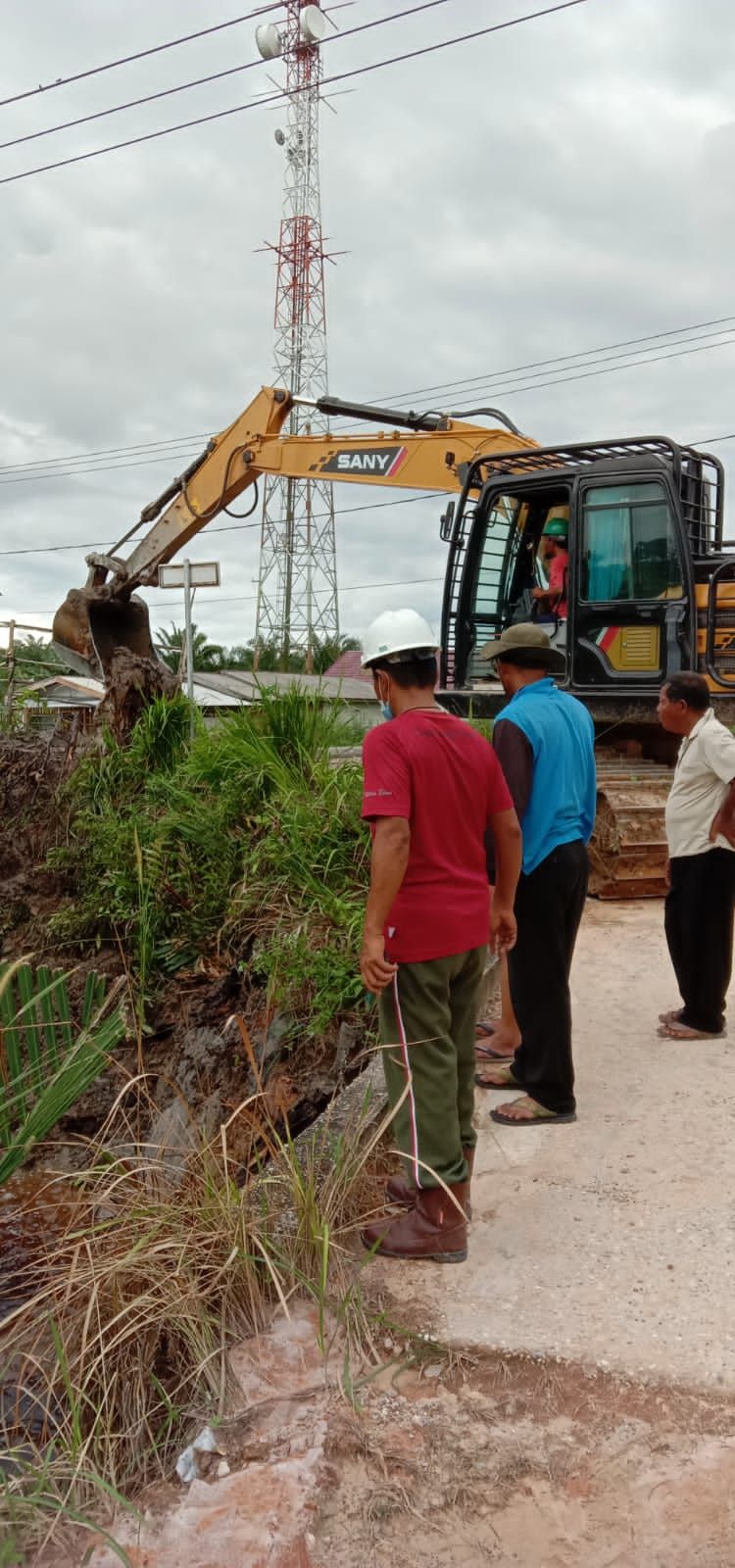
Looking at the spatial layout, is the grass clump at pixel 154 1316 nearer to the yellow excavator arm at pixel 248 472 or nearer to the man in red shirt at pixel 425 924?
the man in red shirt at pixel 425 924

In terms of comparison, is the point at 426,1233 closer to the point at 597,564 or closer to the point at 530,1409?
the point at 530,1409

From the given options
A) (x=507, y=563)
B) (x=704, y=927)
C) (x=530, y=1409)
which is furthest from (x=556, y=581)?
(x=530, y=1409)

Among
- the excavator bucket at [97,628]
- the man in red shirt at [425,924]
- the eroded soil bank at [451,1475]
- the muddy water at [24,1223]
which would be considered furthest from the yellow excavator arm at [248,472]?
the eroded soil bank at [451,1475]

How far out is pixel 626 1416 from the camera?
9.11ft

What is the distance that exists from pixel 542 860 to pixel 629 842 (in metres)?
3.84

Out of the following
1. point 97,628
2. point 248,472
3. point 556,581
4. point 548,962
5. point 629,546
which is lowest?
point 548,962

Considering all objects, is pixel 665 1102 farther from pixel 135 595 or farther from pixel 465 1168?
pixel 135 595

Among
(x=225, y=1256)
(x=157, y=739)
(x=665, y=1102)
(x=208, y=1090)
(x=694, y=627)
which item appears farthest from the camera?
(x=157, y=739)

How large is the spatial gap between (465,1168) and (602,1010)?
8.36 feet

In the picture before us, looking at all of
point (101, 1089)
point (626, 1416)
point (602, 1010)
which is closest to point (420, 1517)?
point (626, 1416)

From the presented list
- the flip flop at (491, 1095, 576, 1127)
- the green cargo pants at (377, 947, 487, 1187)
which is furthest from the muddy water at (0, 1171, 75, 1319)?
the flip flop at (491, 1095, 576, 1127)

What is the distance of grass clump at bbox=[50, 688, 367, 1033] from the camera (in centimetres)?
609

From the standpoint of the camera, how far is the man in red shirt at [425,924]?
3.26 meters

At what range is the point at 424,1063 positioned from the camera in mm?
3387
